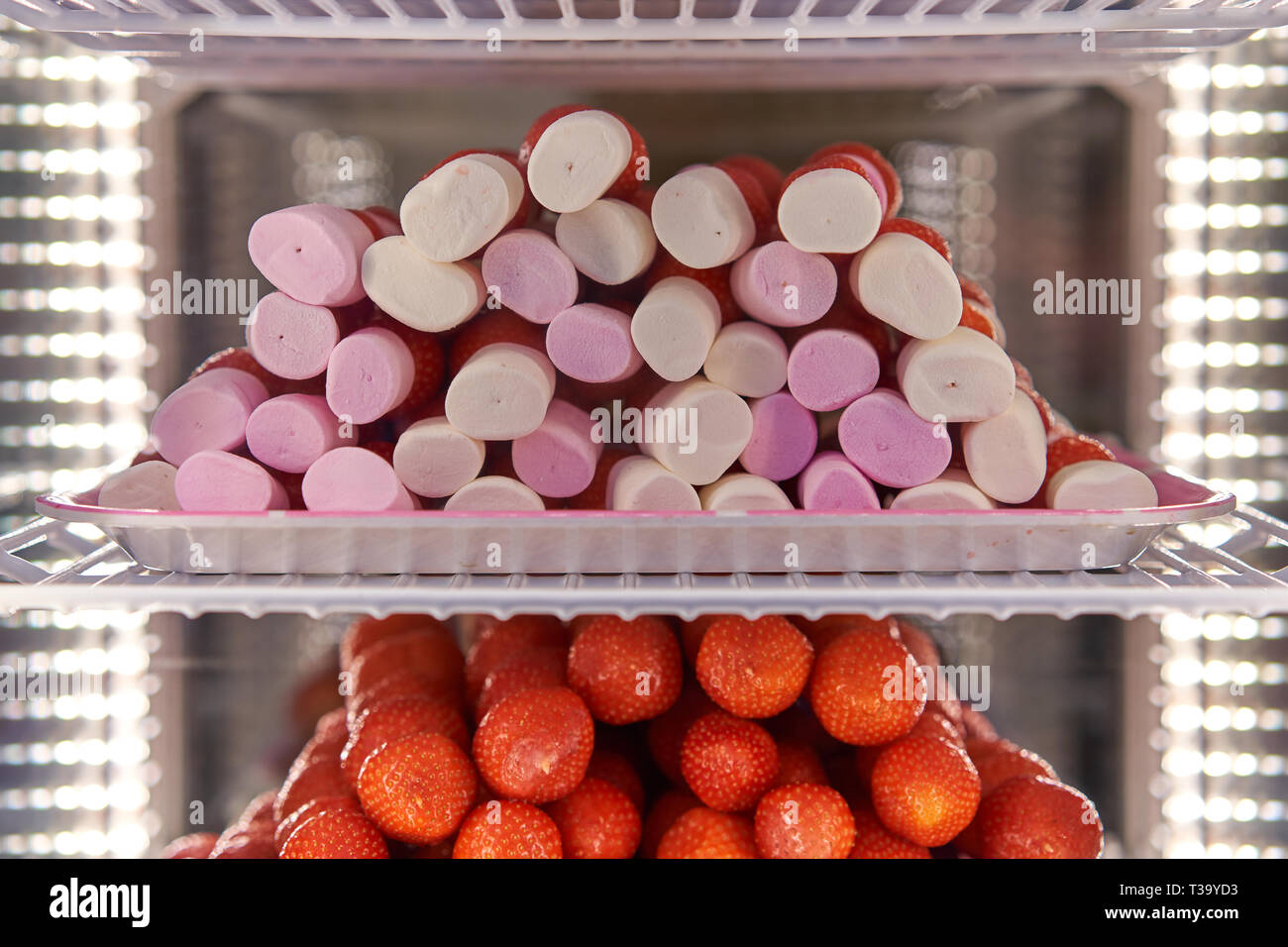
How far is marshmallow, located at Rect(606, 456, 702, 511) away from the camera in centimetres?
87

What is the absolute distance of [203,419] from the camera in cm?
89

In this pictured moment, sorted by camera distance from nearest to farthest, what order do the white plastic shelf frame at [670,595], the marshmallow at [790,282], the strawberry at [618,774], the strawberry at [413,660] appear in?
1. the white plastic shelf frame at [670,595]
2. the marshmallow at [790,282]
3. the strawberry at [618,774]
4. the strawberry at [413,660]

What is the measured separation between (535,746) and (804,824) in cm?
25

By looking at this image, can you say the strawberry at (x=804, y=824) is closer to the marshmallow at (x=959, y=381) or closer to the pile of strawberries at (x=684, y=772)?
the pile of strawberries at (x=684, y=772)

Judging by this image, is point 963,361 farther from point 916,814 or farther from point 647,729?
point 647,729

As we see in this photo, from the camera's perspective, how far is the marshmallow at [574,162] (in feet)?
2.83

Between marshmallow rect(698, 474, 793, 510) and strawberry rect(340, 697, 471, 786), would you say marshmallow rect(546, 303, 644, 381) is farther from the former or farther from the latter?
strawberry rect(340, 697, 471, 786)

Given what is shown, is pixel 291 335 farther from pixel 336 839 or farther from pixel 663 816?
pixel 663 816

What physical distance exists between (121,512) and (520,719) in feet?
1.25

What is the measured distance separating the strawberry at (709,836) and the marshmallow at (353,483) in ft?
1.27

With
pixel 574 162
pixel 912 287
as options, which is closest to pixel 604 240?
pixel 574 162

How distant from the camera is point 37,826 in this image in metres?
1.24

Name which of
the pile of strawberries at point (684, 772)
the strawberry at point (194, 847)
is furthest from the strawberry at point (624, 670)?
the strawberry at point (194, 847)
